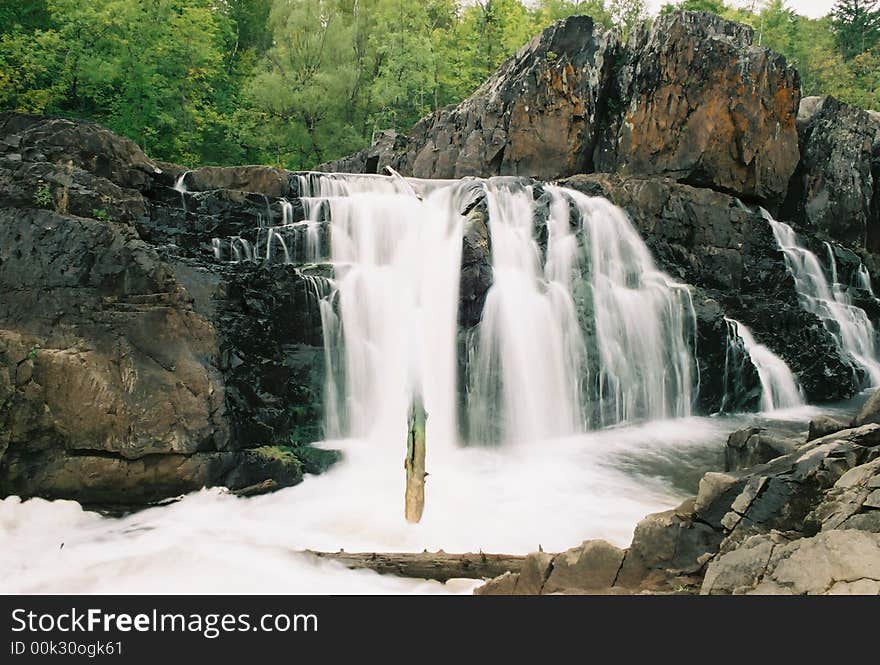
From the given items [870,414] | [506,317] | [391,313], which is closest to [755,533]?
[870,414]

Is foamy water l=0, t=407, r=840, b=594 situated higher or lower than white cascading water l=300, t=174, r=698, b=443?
lower

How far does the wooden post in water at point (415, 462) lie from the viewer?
7809 mm

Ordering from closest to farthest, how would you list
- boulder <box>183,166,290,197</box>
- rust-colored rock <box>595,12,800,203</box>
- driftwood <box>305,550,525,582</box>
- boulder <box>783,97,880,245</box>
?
driftwood <box>305,550,525,582</box>
boulder <box>183,166,290,197</box>
rust-colored rock <box>595,12,800,203</box>
boulder <box>783,97,880,245</box>

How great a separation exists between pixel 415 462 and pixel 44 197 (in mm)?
7130

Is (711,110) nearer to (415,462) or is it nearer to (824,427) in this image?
(824,427)

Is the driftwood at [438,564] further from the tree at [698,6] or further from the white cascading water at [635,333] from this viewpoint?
the tree at [698,6]

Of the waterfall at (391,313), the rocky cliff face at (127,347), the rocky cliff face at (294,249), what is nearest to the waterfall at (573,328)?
the rocky cliff face at (294,249)

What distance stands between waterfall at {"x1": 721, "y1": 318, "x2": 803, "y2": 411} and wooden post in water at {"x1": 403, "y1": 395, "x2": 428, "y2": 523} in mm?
8696

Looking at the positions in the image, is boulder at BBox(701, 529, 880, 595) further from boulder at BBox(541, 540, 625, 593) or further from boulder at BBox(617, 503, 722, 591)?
boulder at BBox(541, 540, 625, 593)

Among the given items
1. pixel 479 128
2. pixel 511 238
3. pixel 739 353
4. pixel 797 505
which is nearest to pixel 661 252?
pixel 739 353

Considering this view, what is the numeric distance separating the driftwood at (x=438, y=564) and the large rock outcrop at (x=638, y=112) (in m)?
14.4

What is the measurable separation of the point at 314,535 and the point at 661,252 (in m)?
11.2

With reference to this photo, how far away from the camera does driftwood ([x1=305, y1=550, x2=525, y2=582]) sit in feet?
22.0

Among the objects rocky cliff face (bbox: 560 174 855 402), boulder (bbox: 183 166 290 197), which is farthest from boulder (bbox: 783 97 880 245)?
boulder (bbox: 183 166 290 197)
